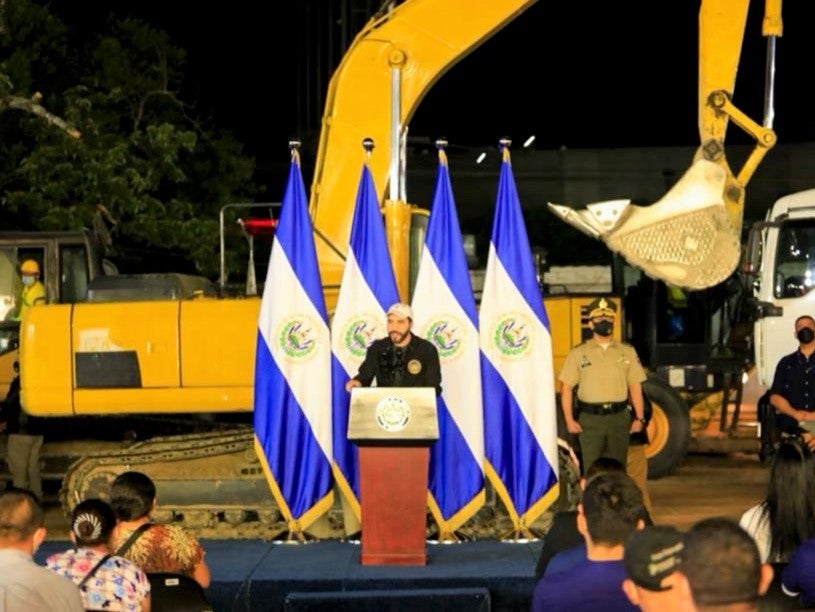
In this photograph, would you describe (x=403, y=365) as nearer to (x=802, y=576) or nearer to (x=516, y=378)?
(x=516, y=378)

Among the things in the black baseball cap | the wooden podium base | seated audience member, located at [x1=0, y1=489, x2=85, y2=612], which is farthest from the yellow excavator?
the black baseball cap

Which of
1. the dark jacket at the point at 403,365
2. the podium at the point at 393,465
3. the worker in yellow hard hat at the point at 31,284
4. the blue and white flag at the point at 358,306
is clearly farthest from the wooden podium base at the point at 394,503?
the worker in yellow hard hat at the point at 31,284

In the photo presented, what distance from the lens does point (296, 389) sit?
1443 centimetres

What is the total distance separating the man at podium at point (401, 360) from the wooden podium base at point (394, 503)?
62 cm

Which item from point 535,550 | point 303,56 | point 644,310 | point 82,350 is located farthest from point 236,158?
point 535,550

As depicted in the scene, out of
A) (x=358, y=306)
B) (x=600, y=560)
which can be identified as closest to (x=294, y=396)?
(x=358, y=306)

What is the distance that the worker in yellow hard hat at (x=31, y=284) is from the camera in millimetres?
17641

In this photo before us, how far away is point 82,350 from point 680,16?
36178 mm

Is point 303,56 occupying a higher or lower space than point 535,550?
higher

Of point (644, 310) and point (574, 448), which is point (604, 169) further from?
point (574, 448)

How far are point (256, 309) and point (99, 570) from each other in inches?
327

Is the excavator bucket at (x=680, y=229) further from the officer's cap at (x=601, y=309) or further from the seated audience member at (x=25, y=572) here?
the seated audience member at (x=25, y=572)

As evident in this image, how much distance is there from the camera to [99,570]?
759cm

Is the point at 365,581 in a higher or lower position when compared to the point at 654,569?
lower
